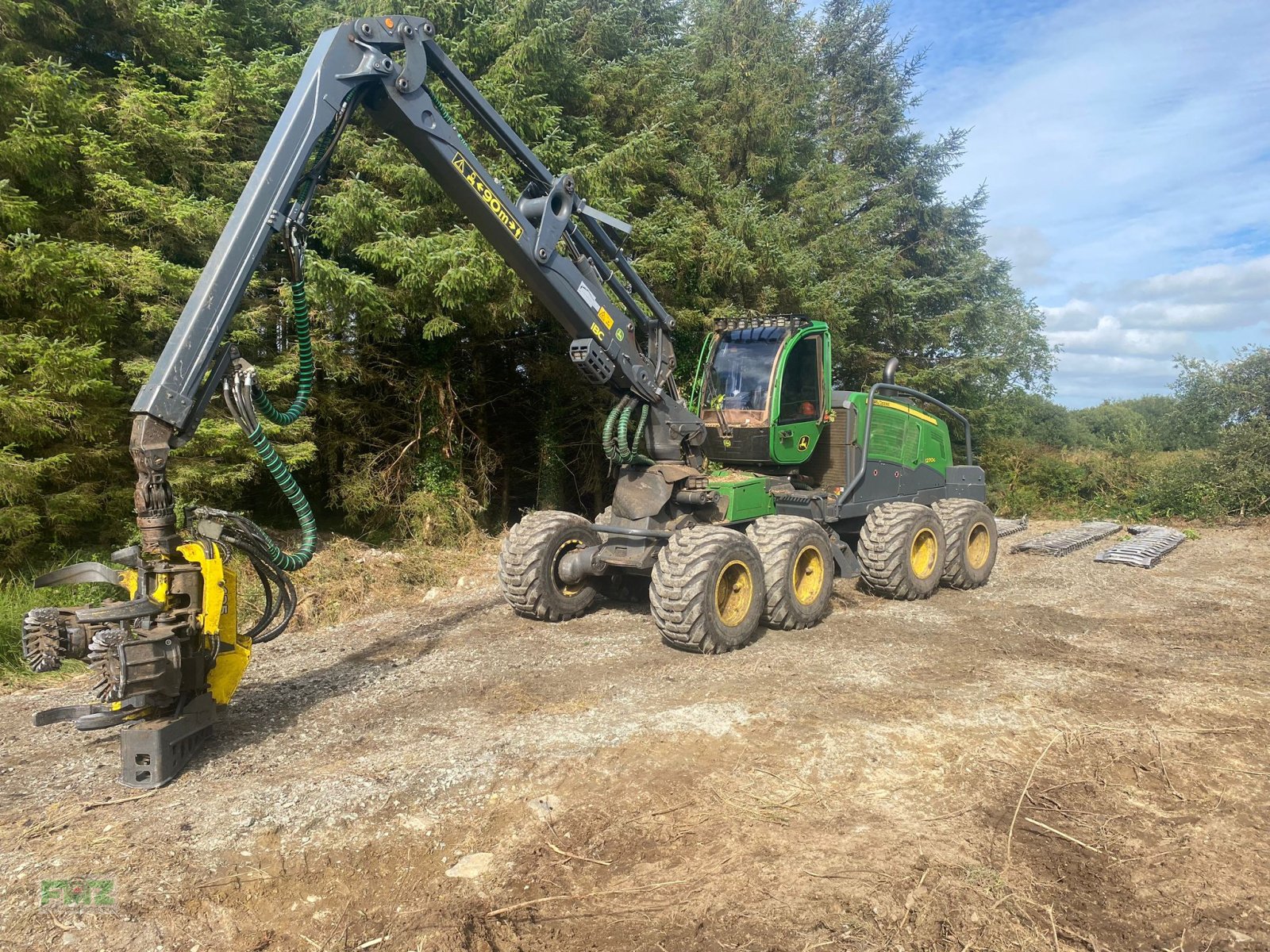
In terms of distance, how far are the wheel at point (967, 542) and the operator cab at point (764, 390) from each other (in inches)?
82.4

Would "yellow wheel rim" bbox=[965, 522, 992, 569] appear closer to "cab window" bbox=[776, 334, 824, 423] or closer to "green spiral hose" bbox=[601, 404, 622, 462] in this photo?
"cab window" bbox=[776, 334, 824, 423]

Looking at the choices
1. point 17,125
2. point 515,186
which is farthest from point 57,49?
point 515,186

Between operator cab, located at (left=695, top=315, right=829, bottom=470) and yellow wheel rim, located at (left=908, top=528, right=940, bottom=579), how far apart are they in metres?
1.58

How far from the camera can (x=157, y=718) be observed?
3861 millimetres

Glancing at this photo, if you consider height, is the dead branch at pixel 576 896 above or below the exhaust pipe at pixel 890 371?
below

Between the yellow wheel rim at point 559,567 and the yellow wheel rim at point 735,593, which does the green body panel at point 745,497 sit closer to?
the yellow wheel rim at point 735,593

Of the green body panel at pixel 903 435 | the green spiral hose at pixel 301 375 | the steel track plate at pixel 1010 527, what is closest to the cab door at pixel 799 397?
the green body panel at pixel 903 435

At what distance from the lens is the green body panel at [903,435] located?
A: 8.19m

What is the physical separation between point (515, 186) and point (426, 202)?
109cm

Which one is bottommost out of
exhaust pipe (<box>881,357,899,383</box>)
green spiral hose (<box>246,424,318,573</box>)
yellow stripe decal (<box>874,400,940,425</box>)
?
green spiral hose (<box>246,424,318,573</box>)

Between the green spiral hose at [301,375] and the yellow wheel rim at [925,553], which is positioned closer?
the green spiral hose at [301,375]

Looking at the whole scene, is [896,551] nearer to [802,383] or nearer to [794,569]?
[794,569]

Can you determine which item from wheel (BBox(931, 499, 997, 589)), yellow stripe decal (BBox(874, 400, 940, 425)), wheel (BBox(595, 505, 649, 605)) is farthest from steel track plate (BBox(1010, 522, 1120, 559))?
wheel (BBox(595, 505, 649, 605))

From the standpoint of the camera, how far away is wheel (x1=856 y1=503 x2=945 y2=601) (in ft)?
24.7
